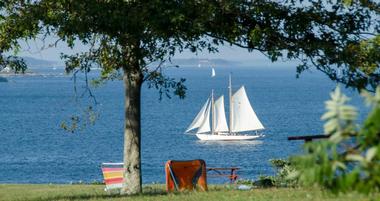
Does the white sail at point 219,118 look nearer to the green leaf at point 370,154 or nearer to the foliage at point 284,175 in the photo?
the foliage at point 284,175

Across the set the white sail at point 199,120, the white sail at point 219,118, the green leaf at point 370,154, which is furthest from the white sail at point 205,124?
the green leaf at point 370,154

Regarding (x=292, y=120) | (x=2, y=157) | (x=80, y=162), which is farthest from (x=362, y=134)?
(x=292, y=120)

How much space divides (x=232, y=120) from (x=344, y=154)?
77.7m

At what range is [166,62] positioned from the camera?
16.7m

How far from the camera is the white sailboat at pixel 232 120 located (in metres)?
A: 77.2

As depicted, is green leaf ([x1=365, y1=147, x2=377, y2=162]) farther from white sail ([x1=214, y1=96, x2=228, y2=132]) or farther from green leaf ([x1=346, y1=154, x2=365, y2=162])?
white sail ([x1=214, y1=96, x2=228, y2=132])

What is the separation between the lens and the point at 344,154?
13.6ft

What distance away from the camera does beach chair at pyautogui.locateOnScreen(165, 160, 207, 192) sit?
16906 mm

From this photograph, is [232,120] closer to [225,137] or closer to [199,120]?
[225,137]

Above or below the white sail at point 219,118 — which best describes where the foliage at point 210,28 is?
above

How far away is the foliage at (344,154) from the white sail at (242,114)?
7237 cm

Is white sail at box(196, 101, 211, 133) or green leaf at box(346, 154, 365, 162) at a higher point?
green leaf at box(346, 154, 365, 162)

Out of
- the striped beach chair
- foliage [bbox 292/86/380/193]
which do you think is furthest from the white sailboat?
foliage [bbox 292/86/380/193]

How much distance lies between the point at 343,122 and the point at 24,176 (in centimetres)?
4573
